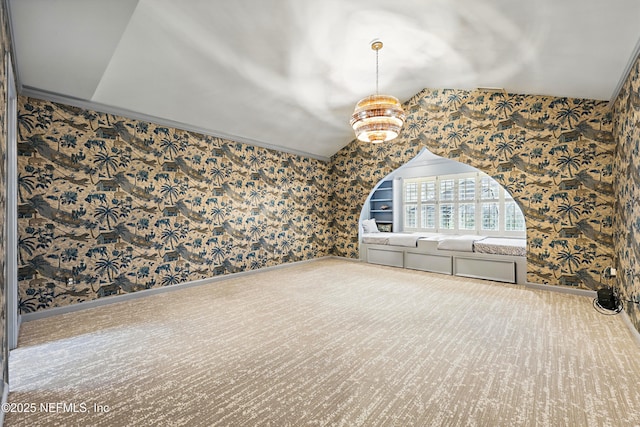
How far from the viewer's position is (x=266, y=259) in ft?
19.4

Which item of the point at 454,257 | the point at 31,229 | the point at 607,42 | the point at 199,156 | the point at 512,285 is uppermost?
the point at 607,42

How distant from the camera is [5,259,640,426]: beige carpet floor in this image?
5.70 feet

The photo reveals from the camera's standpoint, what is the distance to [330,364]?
2.30 metres

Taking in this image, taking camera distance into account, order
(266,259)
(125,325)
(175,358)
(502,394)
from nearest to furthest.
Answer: (502,394) < (175,358) < (125,325) < (266,259)

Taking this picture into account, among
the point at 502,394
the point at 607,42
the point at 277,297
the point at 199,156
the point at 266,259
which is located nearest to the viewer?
the point at 502,394

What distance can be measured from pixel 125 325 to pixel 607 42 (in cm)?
557

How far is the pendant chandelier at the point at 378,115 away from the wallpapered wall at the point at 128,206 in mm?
2509

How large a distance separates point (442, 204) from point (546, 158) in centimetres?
272

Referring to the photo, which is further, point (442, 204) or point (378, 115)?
point (442, 204)

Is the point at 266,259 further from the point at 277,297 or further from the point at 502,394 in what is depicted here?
the point at 502,394

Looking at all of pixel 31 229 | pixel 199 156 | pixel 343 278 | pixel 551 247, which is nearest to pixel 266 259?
pixel 343 278

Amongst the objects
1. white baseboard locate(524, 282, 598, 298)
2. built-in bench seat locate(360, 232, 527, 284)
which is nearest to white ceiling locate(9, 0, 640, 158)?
built-in bench seat locate(360, 232, 527, 284)

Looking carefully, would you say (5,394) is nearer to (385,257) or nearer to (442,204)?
(385,257)

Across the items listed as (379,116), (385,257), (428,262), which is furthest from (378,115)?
(385,257)
